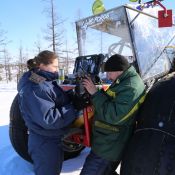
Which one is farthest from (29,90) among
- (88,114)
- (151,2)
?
(151,2)

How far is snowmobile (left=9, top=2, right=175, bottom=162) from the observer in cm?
377

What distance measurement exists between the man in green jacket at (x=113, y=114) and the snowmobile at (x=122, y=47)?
1193 mm

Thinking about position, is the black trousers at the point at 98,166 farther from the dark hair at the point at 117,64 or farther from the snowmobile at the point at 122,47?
the snowmobile at the point at 122,47

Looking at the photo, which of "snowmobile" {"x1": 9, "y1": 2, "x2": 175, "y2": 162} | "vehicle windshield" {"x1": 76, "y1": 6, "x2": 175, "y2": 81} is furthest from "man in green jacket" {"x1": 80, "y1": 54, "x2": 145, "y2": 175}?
"vehicle windshield" {"x1": 76, "y1": 6, "x2": 175, "y2": 81}

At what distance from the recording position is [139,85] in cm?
220

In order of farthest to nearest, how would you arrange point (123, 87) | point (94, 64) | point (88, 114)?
point (94, 64) → point (88, 114) → point (123, 87)

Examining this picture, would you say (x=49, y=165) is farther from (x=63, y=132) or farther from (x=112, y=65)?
(x=112, y=65)

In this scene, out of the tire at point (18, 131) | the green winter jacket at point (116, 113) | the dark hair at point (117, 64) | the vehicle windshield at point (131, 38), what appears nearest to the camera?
the green winter jacket at point (116, 113)

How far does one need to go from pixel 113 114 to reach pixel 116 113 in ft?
0.08

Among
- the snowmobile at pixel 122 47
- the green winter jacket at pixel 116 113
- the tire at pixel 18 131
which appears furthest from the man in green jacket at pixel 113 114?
the tire at pixel 18 131

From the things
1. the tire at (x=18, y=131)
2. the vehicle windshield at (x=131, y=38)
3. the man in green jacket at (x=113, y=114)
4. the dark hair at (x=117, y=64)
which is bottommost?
the tire at (x=18, y=131)

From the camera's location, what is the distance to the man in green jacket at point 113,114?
2111 millimetres

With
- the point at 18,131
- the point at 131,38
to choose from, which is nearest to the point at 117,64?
the point at 131,38

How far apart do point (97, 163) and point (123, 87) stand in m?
0.69
